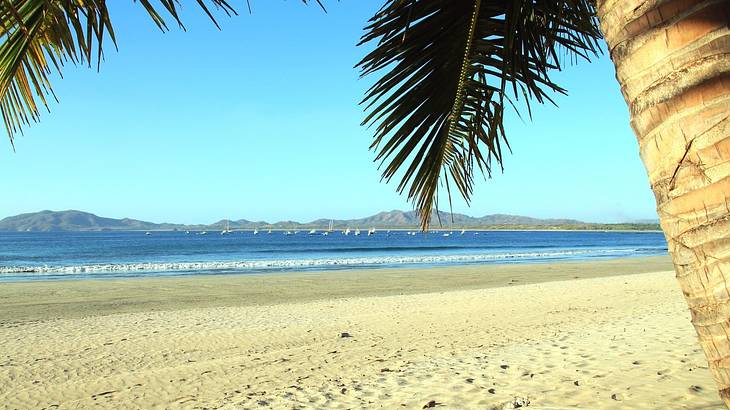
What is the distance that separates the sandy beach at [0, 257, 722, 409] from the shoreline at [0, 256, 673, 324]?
0.37 meters

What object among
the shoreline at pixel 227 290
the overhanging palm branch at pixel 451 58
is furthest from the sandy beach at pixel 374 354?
the overhanging palm branch at pixel 451 58

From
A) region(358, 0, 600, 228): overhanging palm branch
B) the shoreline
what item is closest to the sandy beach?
the shoreline

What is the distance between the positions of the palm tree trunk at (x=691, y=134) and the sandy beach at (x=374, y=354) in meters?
3.52

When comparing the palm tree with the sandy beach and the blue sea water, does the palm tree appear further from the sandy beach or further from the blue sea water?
the blue sea water

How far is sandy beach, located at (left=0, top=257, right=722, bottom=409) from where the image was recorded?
536 centimetres

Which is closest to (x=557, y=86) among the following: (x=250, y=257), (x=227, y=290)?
(x=227, y=290)

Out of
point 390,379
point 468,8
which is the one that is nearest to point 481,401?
point 390,379

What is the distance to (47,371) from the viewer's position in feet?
23.3

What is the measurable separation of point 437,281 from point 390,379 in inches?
650

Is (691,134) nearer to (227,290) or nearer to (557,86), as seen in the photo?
(557,86)

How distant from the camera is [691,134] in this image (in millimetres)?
1305

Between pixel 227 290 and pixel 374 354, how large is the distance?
12663mm

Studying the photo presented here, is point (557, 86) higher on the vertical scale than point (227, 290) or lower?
higher

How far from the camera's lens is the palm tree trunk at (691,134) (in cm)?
128
